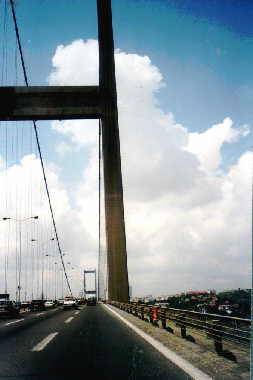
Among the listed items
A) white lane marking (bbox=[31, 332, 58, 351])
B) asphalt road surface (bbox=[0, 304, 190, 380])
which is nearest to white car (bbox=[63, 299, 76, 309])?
white lane marking (bbox=[31, 332, 58, 351])

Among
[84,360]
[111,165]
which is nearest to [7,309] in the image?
[111,165]

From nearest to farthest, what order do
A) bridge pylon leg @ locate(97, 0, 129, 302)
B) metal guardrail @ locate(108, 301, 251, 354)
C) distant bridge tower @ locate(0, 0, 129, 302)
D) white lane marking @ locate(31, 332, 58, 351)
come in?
1. metal guardrail @ locate(108, 301, 251, 354)
2. white lane marking @ locate(31, 332, 58, 351)
3. distant bridge tower @ locate(0, 0, 129, 302)
4. bridge pylon leg @ locate(97, 0, 129, 302)

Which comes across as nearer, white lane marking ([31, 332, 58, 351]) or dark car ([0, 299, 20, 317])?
white lane marking ([31, 332, 58, 351])

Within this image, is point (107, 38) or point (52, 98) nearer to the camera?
point (52, 98)

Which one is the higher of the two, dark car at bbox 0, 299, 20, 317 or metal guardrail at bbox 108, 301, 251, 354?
metal guardrail at bbox 108, 301, 251, 354

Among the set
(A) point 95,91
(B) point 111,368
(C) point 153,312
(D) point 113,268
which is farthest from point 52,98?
(B) point 111,368

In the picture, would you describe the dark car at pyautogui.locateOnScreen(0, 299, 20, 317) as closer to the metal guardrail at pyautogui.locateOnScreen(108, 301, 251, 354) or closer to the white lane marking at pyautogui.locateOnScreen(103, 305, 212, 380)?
the metal guardrail at pyautogui.locateOnScreen(108, 301, 251, 354)

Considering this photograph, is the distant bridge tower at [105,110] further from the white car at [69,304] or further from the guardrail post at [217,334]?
the guardrail post at [217,334]

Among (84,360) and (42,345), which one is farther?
(42,345)

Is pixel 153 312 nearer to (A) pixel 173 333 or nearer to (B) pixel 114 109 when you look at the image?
(A) pixel 173 333

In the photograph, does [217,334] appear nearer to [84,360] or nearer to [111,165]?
[84,360]

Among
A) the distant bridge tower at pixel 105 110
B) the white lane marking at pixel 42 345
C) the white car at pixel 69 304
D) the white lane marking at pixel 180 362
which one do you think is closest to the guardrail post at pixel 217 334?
the white lane marking at pixel 180 362

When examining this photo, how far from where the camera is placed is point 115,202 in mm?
28141

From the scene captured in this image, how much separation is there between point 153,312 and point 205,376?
27.7 ft
